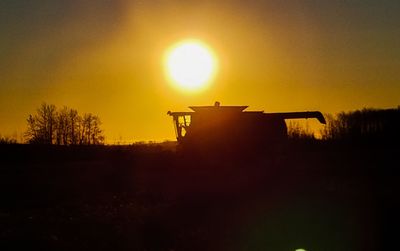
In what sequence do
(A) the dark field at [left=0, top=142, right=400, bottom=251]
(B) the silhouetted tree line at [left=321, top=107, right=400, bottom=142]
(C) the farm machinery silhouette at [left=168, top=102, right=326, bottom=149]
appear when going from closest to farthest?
(A) the dark field at [left=0, top=142, right=400, bottom=251] < (C) the farm machinery silhouette at [left=168, top=102, right=326, bottom=149] < (B) the silhouetted tree line at [left=321, top=107, right=400, bottom=142]

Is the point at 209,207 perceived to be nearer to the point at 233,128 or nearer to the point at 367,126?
the point at 233,128

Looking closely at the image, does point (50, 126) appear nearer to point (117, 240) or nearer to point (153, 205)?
point (153, 205)

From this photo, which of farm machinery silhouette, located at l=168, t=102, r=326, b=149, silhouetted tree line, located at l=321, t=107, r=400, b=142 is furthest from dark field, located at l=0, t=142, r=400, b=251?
silhouetted tree line, located at l=321, t=107, r=400, b=142

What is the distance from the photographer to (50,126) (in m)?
80.1

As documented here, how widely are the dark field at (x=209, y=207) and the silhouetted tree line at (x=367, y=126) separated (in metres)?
32.7

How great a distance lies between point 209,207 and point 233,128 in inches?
606

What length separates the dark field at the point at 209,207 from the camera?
13.7 m

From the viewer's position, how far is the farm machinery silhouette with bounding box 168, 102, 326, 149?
3359 centimetres

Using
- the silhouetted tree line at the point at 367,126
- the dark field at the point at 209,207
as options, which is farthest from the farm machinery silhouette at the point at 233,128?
the silhouetted tree line at the point at 367,126

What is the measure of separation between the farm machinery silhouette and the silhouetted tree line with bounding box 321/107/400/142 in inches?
1275

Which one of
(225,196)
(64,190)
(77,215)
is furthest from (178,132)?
(77,215)

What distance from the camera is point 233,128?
33812 mm

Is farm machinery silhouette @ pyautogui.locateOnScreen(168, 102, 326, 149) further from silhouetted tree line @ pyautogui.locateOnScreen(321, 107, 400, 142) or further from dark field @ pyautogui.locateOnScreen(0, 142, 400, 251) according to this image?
silhouetted tree line @ pyautogui.locateOnScreen(321, 107, 400, 142)

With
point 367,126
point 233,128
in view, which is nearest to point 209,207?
point 233,128
